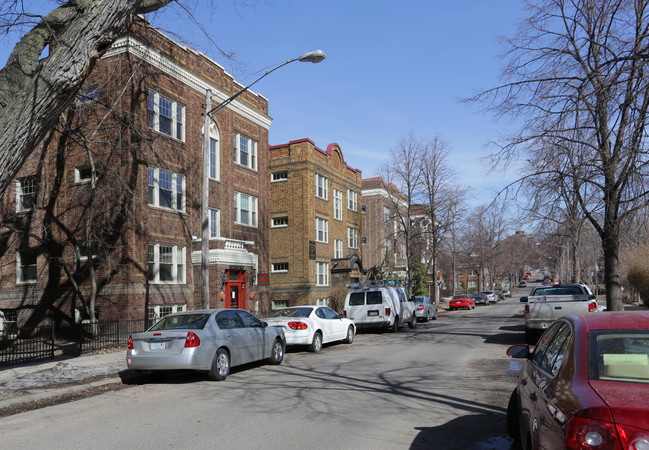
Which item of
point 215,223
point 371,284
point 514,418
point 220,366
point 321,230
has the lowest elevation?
point 220,366

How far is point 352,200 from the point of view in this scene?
42.4 metres

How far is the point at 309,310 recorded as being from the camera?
16.2 m

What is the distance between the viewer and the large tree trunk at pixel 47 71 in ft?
23.9

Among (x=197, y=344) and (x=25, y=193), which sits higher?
(x=25, y=193)

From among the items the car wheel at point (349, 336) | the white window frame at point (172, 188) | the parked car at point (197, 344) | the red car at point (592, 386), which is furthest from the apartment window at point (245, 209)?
the red car at point (592, 386)

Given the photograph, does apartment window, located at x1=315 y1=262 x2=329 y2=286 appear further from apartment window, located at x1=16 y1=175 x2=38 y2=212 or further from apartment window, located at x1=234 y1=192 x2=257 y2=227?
apartment window, located at x1=16 y1=175 x2=38 y2=212

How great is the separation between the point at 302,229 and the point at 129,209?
1508 cm

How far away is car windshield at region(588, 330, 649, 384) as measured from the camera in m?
3.32

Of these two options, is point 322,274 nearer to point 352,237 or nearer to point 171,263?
point 352,237

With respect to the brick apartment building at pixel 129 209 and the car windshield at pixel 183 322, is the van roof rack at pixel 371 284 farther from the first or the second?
the car windshield at pixel 183 322

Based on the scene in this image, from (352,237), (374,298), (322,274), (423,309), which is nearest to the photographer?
(374,298)

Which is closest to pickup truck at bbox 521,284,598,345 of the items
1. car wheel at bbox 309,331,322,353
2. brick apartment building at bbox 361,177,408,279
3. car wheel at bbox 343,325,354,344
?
car wheel at bbox 343,325,354,344

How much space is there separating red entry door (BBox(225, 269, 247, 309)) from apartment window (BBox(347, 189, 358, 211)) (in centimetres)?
1784

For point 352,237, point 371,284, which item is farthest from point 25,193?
point 352,237
